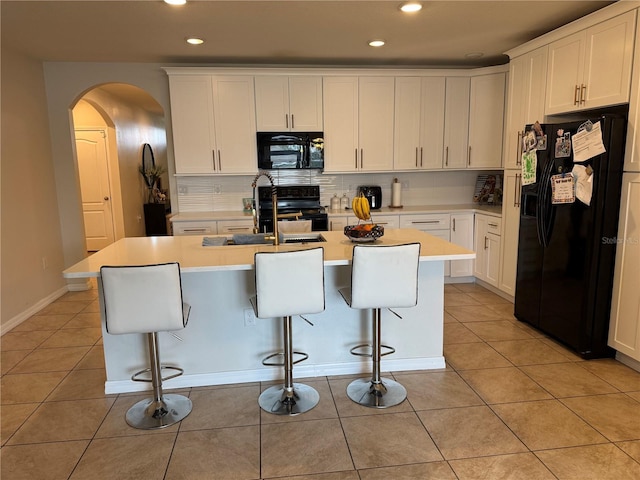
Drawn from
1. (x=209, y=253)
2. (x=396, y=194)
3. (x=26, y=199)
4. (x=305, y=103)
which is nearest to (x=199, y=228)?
(x=26, y=199)

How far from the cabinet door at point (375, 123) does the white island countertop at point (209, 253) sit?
74.9 inches

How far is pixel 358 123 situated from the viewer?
4801 millimetres

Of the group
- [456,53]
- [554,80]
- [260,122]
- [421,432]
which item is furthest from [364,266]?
[456,53]

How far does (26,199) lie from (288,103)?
9.14 feet

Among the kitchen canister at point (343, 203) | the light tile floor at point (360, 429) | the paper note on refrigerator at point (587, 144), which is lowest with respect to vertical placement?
the light tile floor at point (360, 429)

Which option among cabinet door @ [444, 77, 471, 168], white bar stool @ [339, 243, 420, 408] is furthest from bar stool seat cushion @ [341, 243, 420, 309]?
cabinet door @ [444, 77, 471, 168]

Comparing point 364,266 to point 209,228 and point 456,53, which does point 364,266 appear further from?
point 456,53

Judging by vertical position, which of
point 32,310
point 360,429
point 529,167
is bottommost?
point 360,429

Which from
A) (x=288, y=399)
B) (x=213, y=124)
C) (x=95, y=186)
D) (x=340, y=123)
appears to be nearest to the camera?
(x=288, y=399)

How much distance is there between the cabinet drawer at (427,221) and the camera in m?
4.82

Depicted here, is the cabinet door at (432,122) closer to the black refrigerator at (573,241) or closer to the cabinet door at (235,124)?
the black refrigerator at (573,241)

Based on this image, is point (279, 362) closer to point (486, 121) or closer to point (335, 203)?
point (335, 203)

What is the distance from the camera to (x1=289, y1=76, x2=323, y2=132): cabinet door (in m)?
4.63

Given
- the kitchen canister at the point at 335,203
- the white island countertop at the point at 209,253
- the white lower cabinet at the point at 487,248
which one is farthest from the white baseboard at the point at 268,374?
the kitchen canister at the point at 335,203
